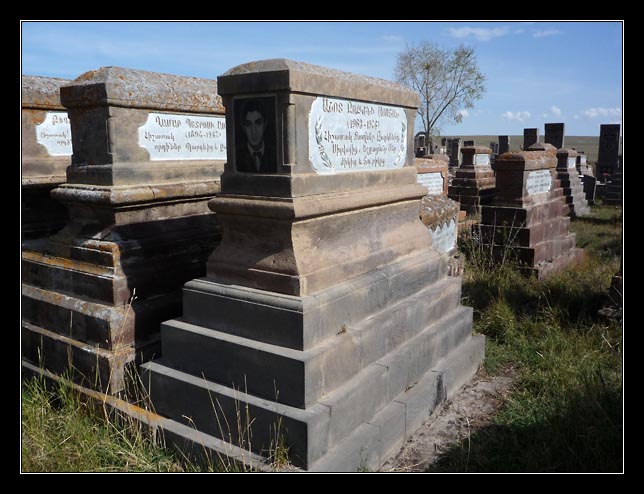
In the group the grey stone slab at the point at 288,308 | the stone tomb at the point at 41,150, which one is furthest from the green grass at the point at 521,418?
the stone tomb at the point at 41,150

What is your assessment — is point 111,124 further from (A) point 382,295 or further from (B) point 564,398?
(B) point 564,398

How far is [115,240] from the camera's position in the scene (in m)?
3.85

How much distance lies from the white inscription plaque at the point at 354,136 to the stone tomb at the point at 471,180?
10.7m

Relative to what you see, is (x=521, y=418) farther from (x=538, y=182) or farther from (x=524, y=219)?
(x=538, y=182)

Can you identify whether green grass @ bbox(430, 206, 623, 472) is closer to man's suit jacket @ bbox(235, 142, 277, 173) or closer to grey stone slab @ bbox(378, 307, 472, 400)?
grey stone slab @ bbox(378, 307, 472, 400)

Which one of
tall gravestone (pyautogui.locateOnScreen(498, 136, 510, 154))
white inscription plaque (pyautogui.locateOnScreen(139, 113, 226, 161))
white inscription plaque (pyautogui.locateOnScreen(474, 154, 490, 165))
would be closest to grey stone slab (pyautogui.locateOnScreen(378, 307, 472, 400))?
white inscription plaque (pyautogui.locateOnScreen(139, 113, 226, 161))

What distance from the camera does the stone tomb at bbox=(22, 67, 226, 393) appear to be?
3730mm

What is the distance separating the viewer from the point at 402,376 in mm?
3553

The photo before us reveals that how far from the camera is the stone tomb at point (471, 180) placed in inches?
572

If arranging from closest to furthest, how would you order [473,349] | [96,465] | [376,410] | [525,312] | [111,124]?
[96,465]
[376,410]
[111,124]
[473,349]
[525,312]

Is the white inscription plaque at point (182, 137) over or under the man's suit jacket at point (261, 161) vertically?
over

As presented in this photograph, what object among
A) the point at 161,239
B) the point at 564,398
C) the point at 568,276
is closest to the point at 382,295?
the point at 564,398

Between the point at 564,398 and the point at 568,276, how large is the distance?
394cm

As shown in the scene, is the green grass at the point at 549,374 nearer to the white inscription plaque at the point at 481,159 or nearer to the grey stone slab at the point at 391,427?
the grey stone slab at the point at 391,427
